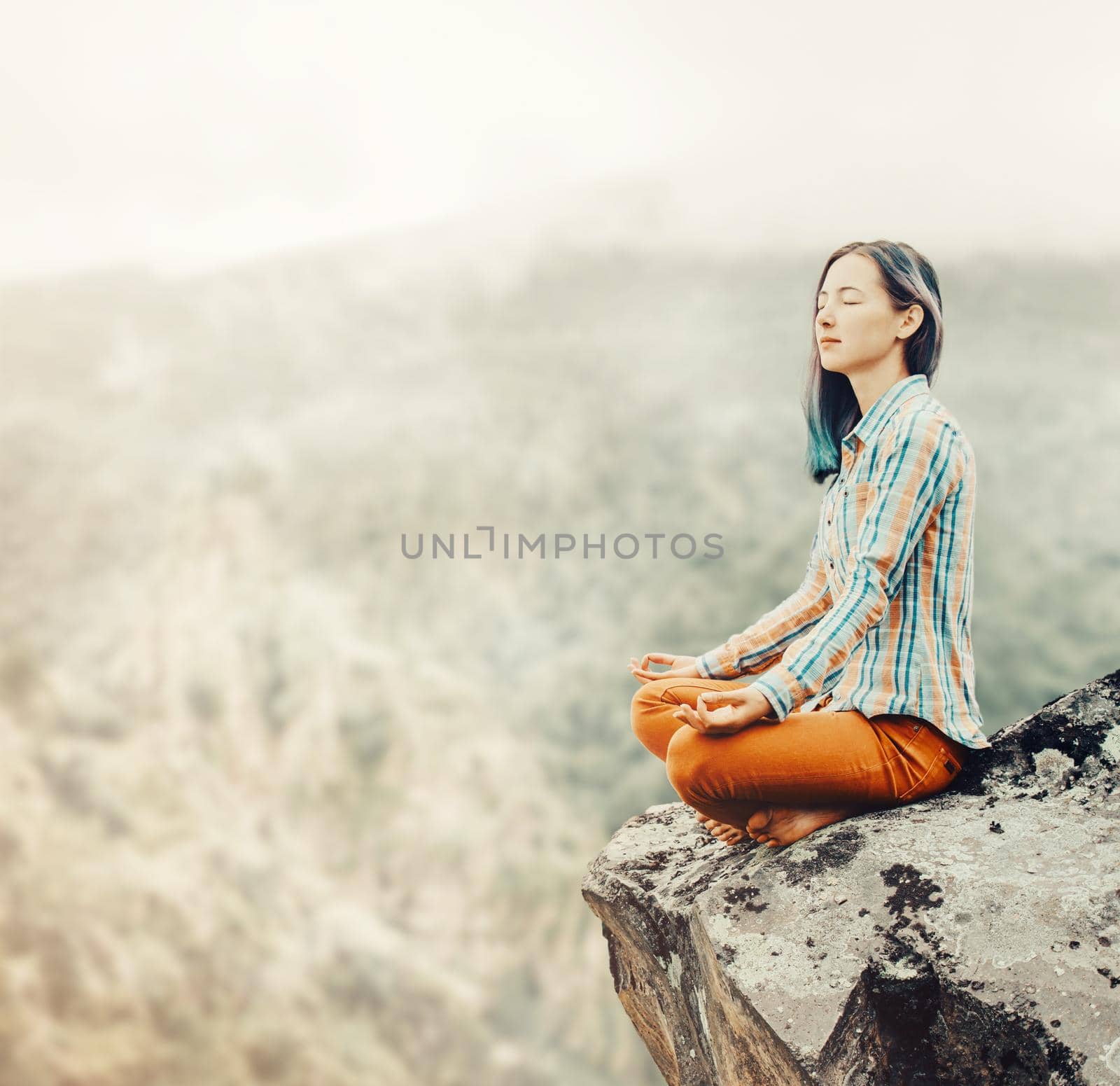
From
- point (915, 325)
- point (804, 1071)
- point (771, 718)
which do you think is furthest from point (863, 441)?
point (804, 1071)

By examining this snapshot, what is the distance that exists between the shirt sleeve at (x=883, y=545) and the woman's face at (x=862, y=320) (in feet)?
0.73

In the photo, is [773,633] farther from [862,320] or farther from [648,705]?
[862,320]

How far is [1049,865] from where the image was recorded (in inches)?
75.0

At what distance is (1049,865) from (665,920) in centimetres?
80

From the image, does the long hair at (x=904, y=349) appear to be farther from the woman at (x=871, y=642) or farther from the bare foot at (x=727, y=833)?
the bare foot at (x=727, y=833)

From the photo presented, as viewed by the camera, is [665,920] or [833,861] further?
[665,920]

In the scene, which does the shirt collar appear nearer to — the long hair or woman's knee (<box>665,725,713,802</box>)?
the long hair

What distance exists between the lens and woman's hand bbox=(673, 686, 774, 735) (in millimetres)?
1938

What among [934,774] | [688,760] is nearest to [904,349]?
[934,774]

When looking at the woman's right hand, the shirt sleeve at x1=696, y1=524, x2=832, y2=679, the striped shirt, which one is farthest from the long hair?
the woman's right hand

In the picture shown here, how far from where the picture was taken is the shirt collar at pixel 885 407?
7.04ft

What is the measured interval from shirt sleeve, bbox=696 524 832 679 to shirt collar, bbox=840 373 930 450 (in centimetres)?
33

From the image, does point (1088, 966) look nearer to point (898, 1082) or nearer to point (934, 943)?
point (934, 943)

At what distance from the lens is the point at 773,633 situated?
97.2 inches
